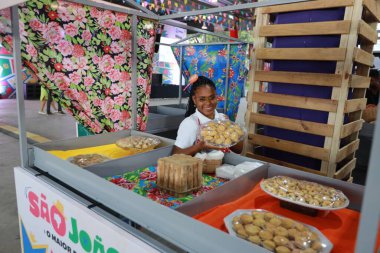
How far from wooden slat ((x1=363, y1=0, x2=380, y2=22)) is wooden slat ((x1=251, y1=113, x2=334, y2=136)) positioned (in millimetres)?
845

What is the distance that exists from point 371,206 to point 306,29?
1.71 m

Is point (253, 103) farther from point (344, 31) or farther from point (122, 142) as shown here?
point (122, 142)

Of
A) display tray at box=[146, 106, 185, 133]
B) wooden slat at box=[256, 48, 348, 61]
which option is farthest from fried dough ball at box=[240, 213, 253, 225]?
display tray at box=[146, 106, 185, 133]

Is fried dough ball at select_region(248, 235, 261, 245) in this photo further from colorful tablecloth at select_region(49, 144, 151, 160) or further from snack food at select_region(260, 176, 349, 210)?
colorful tablecloth at select_region(49, 144, 151, 160)

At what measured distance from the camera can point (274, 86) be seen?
2.26 m

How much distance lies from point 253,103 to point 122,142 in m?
1.12

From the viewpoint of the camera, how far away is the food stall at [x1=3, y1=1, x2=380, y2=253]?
927 mm

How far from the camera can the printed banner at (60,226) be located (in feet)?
3.67

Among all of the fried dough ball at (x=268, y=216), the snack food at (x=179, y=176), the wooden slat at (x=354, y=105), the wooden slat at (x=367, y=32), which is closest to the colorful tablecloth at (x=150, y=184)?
the snack food at (x=179, y=176)

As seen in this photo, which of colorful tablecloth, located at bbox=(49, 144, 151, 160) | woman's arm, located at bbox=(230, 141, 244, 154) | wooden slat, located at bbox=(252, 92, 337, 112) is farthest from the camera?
woman's arm, located at bbox=(230, 141, 244, 154)

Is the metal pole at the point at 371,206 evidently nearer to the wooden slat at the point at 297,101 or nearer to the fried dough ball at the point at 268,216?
the fried dough ball at the point at 268,216

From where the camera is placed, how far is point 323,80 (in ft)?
6.35

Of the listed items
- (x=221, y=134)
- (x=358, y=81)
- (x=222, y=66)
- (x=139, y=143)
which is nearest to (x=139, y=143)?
(x=139, y=143)

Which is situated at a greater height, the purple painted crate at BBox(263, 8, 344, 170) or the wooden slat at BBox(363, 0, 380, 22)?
the wooden slat at BBox(363, 0, 380, 22)
